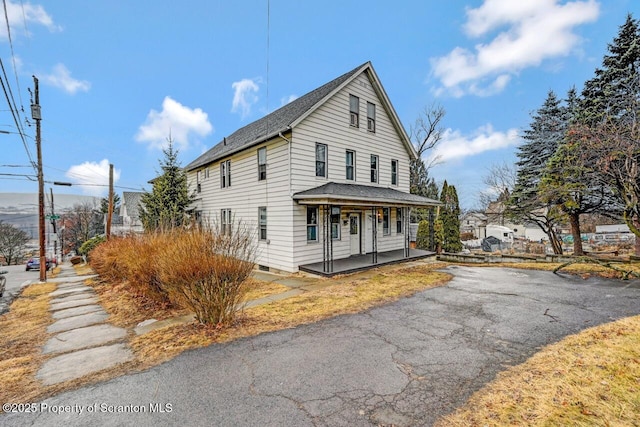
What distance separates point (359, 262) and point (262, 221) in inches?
184

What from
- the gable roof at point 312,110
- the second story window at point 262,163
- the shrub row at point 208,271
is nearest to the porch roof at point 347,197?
the second story window at point 262,163

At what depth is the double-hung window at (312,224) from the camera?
1149cm

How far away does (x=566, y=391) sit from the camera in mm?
3004

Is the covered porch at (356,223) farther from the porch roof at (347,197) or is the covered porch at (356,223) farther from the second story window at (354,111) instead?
the second story window at (354,111)

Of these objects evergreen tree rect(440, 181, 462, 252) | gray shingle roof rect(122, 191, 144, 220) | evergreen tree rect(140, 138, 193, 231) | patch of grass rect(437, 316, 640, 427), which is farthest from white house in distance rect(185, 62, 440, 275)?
gray shingle roof rect(122, 191, 144, 220)

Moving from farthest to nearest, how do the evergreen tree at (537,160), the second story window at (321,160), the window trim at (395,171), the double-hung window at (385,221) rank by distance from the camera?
the evergreen tree at (537,160), the window trim at (395,171), the double-hung window at (385,221), the second story window at (321,160)

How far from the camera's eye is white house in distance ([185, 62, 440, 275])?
11016 millimetres

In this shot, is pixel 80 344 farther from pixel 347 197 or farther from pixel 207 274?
pixel 347 197

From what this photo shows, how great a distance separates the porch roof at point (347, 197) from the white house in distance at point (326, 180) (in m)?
0.04

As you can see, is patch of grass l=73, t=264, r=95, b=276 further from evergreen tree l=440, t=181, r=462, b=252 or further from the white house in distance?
evergreen tree l=440, t=181, r=462, b=252

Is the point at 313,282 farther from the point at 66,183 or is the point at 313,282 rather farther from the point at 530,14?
the point at 66,183

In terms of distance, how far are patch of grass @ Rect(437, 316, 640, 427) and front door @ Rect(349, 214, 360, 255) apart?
9.17 meters

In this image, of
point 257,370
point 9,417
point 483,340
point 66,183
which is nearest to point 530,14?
point 483,340

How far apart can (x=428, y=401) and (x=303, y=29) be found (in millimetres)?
15384
